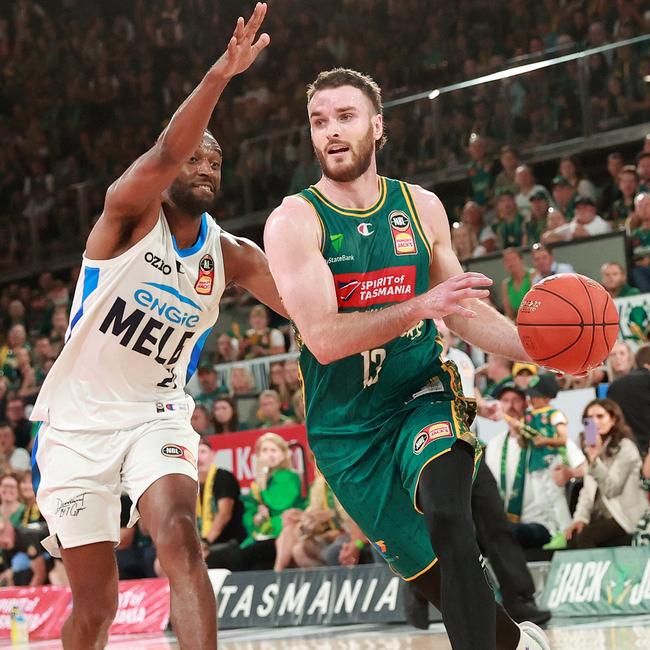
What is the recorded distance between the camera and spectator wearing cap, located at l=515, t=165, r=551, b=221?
13.0 m

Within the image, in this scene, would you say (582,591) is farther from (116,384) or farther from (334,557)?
(116,384)

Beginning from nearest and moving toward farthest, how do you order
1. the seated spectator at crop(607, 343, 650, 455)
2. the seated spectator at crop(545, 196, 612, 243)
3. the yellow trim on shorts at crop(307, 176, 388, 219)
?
the yellow trim on shorts at crop(307, 176, 388, 219), the seated spectator at crop(607, 343, 650, 455), the seated spectator at crop(545, 196, 612, 243)

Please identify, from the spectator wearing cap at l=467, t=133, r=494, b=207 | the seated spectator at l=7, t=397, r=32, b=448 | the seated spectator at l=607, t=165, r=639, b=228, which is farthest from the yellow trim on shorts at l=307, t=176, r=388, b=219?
the seated spectator at l=7, t=397, r=32, b=448

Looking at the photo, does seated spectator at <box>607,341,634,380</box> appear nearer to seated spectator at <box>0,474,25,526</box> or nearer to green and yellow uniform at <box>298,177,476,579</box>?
green and yellow uniform at <box>298,177,476,579</box>

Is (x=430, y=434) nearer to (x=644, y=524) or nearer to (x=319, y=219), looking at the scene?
(x=319, y=219)

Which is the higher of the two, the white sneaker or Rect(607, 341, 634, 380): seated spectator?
Rect(607, 341, 634, 380): seated spectator

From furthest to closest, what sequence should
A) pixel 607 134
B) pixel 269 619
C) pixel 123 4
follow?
pixel 123 4, pixel 607 134, pixel 269 619

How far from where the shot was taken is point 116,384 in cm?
488

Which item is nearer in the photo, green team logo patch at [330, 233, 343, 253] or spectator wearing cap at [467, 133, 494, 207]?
green team logo patch at [330, 233, 343, 253]

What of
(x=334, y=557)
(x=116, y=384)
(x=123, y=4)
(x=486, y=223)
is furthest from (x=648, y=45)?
(x=123, y=4)

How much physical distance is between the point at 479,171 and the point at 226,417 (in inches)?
188

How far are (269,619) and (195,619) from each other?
5.71 m

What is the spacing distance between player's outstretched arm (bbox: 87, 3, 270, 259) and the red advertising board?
569 cm

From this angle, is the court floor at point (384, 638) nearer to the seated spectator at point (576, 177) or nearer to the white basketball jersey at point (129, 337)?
the white basketball jersey at point (129, 337)
